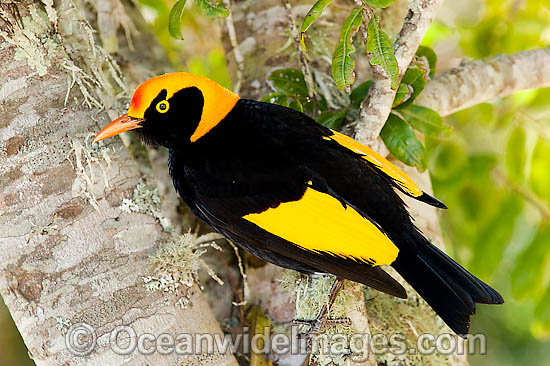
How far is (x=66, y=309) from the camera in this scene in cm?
221

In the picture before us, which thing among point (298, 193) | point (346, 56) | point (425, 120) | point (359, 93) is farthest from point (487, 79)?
point (298, 193)

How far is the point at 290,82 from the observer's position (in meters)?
2.99

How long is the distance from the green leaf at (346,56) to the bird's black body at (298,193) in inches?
11.7

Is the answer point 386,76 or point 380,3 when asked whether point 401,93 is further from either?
point 380,3

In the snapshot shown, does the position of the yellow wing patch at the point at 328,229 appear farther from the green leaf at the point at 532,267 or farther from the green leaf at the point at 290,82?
the green leaf at the point at 532,267

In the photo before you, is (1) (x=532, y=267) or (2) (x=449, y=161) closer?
(1) (x=532, y=267)

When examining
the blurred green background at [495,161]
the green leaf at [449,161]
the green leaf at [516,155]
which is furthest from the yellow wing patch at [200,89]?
the green leaf at [516,155]

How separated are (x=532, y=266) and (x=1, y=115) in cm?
313

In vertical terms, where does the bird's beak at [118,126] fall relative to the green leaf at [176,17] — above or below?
below

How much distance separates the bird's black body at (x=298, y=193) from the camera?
7.84ft

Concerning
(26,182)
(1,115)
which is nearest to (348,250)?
(26,182)

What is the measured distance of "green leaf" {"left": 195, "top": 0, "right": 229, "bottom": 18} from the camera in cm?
231

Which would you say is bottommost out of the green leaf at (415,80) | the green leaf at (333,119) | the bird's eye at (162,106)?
the bird's eye at (162,106)

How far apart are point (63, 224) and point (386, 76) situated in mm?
1455
